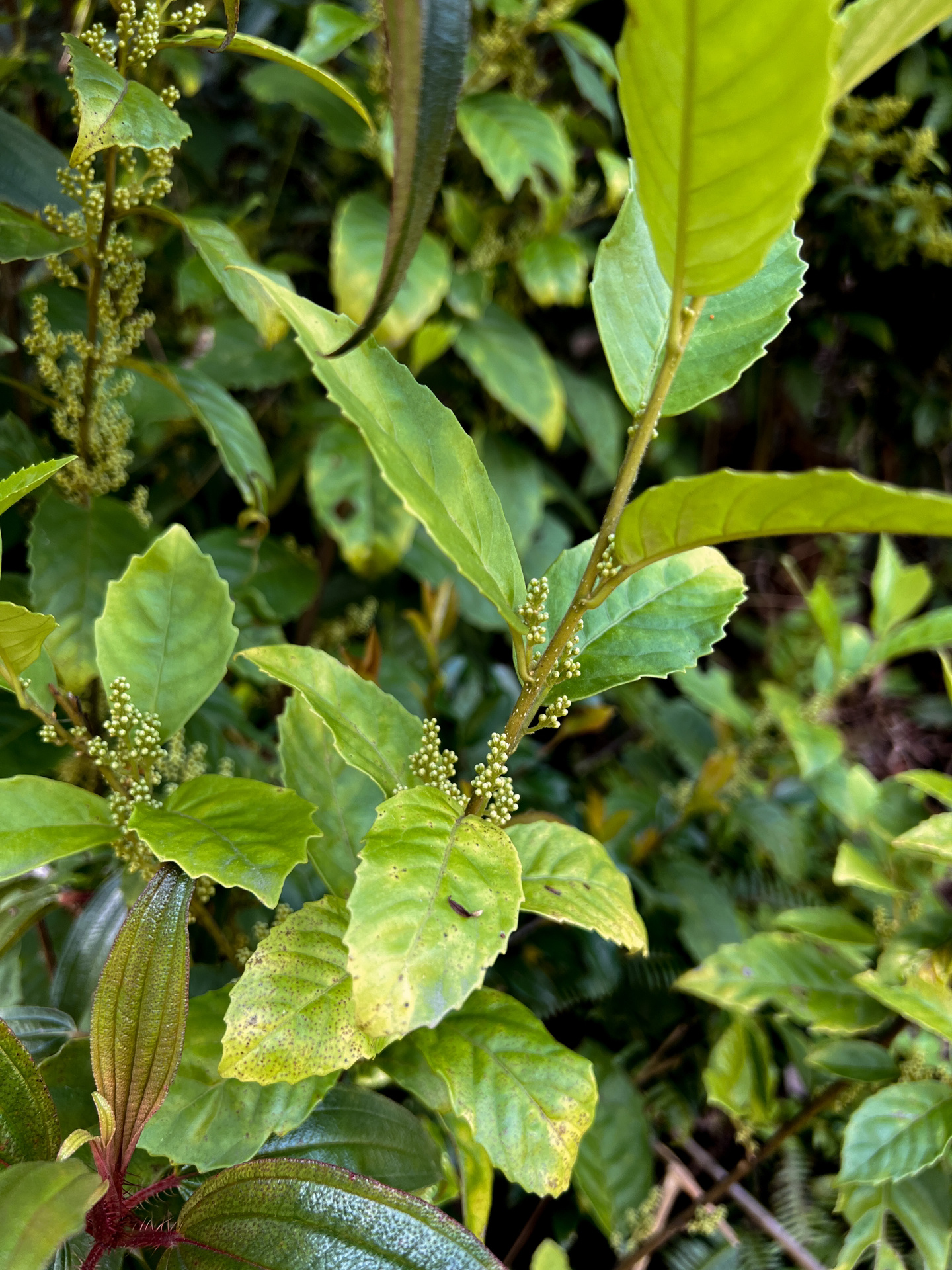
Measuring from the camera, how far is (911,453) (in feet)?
6.52

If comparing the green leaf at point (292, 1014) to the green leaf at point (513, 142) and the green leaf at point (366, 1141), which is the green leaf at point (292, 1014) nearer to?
the green leaf at point (366, 1141)

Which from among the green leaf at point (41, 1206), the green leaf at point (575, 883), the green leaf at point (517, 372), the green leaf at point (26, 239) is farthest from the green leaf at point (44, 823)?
Answer: the green leaf at point (517, 372)

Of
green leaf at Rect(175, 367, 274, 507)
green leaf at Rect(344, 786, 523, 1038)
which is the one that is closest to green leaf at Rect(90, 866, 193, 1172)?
green leaf at Rect(344, 786, 523, 1038)

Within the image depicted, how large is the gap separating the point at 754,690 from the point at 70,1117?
1807 millimetres

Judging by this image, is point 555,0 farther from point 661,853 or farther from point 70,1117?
point 70,1117

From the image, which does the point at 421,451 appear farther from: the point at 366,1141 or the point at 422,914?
the point at 366,1141

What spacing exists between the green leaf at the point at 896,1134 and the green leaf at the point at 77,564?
77 cm

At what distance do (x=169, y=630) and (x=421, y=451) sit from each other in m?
0.25

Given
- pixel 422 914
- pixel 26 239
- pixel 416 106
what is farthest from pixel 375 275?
pixel 422 914

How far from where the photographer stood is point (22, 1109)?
0.46m

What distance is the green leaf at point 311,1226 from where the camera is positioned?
427mm

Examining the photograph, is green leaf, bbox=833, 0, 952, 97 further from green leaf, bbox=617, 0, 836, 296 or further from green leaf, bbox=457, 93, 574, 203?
green leaf, bbox=457, 93, 574, 203

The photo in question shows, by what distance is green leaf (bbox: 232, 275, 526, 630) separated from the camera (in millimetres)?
413

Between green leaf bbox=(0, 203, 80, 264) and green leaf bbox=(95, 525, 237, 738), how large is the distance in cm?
25
